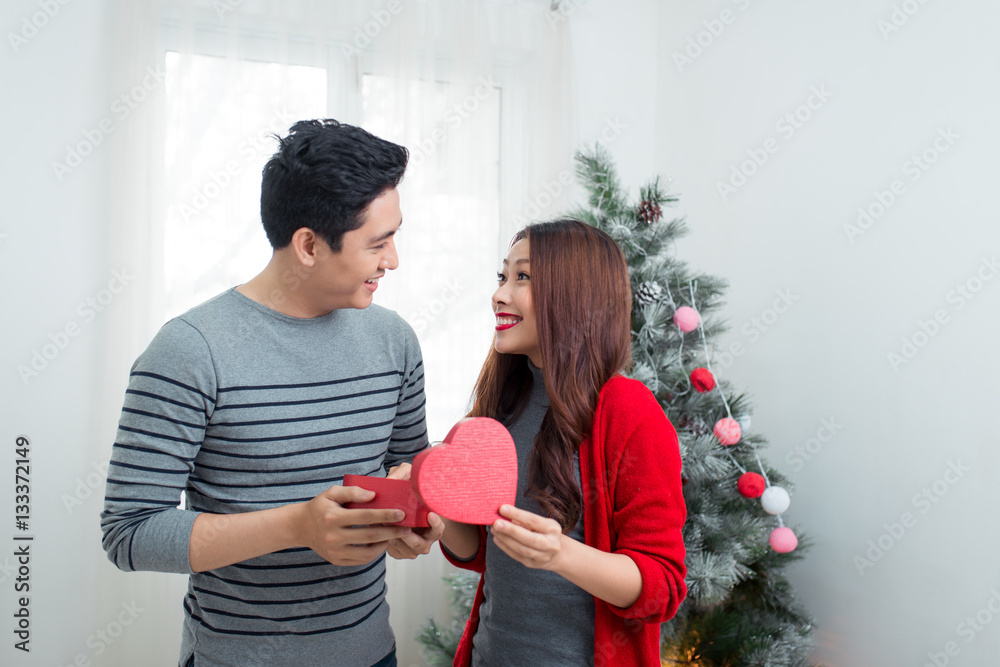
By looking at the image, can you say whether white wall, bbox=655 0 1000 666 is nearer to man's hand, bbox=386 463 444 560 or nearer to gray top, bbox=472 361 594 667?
gray top, bbox=472 361 594 667

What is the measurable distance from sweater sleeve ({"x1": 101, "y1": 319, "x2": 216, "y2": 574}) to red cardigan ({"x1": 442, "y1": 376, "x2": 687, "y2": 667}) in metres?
0.63

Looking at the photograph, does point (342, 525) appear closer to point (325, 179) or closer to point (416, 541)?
point (416, 541)

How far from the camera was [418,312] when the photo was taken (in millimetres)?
2789

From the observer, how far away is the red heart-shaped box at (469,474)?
88cm

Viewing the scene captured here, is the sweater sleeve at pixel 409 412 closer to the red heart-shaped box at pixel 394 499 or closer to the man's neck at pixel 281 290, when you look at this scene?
the man's neck at pixel 281 290

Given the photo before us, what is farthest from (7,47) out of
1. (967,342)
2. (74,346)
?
(967,342)

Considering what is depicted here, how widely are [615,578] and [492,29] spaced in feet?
8.63

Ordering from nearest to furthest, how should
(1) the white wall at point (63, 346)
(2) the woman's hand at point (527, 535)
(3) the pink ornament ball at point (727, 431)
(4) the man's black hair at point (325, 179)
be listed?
(2) the woman's hand at point (527, 535) < (4) the man's black hair at point (325, 179) < (3) the pink ornament ball at point (727, 431) < (1) the white wall at point (63, 346)

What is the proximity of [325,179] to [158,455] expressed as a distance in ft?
1.63

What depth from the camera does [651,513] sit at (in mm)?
1043

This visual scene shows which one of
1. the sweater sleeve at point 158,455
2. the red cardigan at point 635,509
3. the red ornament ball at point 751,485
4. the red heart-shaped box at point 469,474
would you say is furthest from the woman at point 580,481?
the red ornament ball at point 751,485

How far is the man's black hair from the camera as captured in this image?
1090mm

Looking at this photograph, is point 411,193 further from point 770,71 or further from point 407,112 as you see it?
point 770,71

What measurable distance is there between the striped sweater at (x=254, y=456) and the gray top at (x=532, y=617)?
9.2 inches
